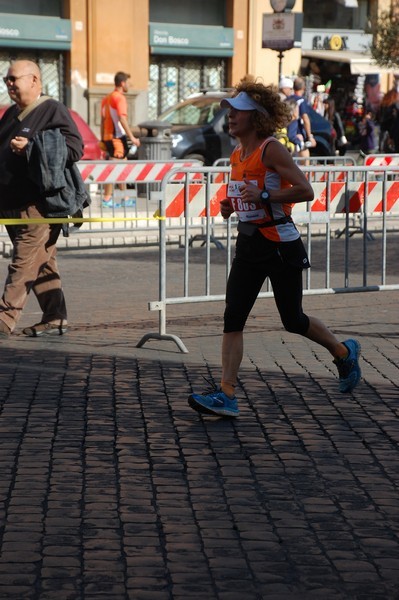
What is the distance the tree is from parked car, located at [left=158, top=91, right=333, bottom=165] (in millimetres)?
14676

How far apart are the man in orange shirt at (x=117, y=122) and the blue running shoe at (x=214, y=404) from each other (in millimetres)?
13928

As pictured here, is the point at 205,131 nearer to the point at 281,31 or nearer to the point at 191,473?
the point at 281,31

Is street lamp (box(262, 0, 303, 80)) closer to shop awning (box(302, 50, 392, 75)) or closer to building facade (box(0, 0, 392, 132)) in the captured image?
building facade (box(0, 0, 392, 132))

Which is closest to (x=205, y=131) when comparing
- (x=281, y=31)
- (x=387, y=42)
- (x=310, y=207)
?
(x=281, y=31)

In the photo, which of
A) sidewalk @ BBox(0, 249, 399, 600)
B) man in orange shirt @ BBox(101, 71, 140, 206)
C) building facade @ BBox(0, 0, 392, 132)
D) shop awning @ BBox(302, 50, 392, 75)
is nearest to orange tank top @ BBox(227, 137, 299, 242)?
sidewalk @ BBox(0, 249, 399, 600)

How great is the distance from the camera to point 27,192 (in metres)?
9.81

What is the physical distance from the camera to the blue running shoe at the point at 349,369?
7762mm

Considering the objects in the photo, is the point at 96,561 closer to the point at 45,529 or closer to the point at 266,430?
the point at 45,529

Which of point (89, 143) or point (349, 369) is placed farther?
point (89, 143)

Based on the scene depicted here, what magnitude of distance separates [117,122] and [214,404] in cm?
1435

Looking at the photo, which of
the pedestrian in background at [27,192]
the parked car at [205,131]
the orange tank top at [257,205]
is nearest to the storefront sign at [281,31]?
the parked car at [205,131]

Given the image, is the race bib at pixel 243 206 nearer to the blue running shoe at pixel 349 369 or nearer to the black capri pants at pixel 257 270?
the black capri pants at pixel 257 270

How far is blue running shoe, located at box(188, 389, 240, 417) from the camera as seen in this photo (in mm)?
7145

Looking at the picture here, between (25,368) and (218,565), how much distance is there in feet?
13.3
